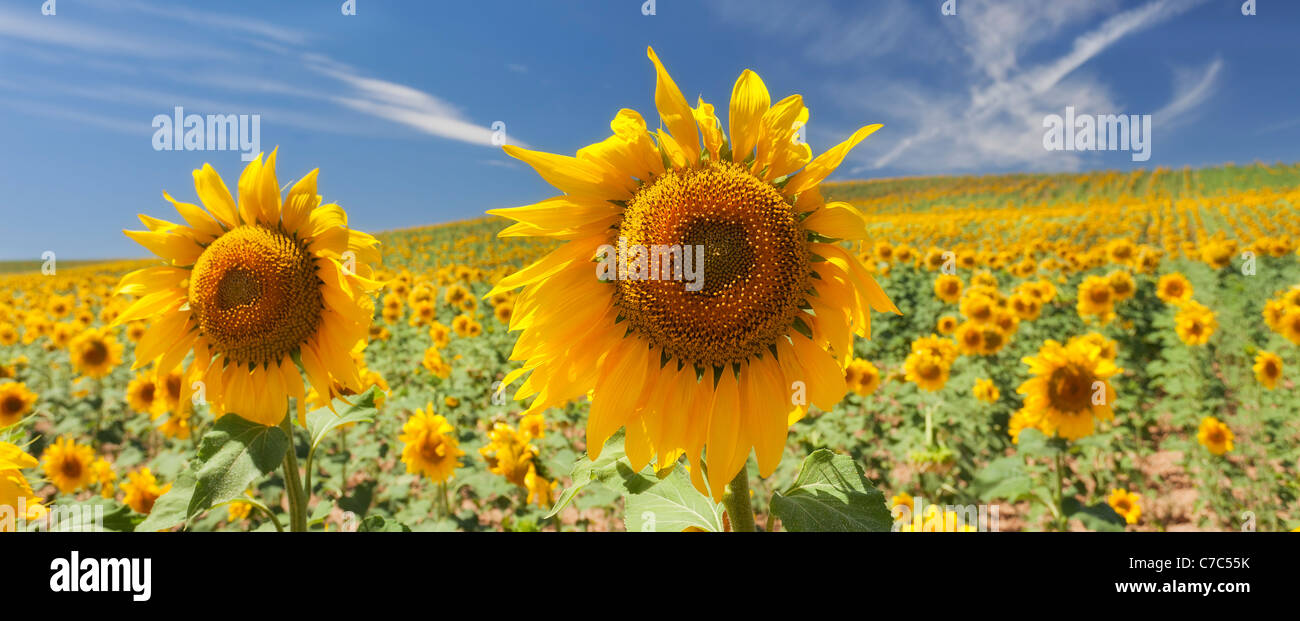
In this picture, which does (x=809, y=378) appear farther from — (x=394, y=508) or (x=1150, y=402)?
(x=1150, y=402)

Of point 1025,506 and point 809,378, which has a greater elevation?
point 809,378

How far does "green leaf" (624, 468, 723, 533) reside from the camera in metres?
1.52

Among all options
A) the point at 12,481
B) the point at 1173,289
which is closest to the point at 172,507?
the point at 12,481

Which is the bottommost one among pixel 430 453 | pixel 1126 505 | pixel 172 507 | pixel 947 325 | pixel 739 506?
pixel 1126 505

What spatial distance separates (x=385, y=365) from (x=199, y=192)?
7.88m

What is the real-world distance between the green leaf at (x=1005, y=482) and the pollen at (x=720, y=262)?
12.6ft

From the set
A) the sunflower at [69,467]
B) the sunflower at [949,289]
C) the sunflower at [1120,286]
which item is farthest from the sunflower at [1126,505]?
the sunflower at [69,467]

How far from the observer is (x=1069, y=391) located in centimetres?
468

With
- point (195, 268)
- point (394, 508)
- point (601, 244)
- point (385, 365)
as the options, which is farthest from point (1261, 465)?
point (385, 365)

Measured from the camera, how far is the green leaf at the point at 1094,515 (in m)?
4.28

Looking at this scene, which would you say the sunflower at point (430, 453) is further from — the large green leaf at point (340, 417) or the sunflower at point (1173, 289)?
the sunflower at point (1173, 289)

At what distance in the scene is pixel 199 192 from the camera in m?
2.24

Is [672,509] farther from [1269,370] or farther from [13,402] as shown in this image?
[1269,370]

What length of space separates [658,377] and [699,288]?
261mm
